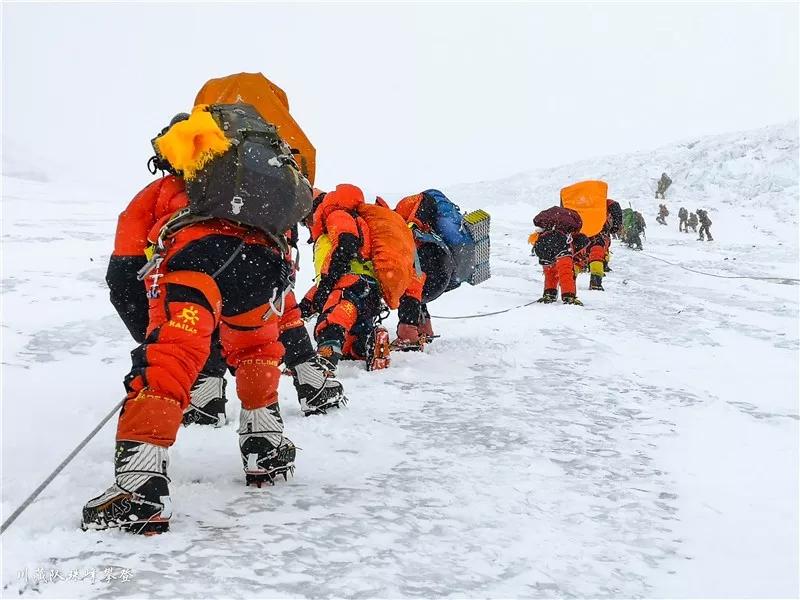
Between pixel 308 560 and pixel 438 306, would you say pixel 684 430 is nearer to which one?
pixel 308 560

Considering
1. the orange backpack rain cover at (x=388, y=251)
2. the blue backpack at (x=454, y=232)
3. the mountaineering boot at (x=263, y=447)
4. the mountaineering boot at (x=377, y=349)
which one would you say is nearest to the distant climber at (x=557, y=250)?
the blue backpack at (x=454, y=232)

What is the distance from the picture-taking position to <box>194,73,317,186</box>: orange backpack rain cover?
10.2ft

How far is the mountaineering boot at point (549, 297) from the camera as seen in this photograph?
28.5 feet

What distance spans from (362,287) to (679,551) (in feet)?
10.2

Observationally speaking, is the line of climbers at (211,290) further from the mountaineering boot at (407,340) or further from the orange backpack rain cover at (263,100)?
the mountaineering boot at (407,340)

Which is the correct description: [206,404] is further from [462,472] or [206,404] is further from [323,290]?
[323,290]

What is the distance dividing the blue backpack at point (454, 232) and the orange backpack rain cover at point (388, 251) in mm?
1054

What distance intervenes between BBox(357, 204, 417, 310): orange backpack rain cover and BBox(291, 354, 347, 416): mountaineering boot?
1.36m

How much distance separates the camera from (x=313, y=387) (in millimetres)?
3531

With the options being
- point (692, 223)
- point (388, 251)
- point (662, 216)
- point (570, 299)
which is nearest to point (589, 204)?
point (570, 299)

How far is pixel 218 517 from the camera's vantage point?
225 cm

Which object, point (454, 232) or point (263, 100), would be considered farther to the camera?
point (454, 232)

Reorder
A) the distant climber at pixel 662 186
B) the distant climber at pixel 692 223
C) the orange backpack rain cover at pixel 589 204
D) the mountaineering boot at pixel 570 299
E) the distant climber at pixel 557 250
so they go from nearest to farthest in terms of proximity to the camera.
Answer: the mountaineering boot at pixel 570 299
the distant climber at pixel 557 250
the orange backpack rain cover at pixel 589 204
the distant climber at pixel 692 223
the distant climber at pixel 662 186

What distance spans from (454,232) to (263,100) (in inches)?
119
